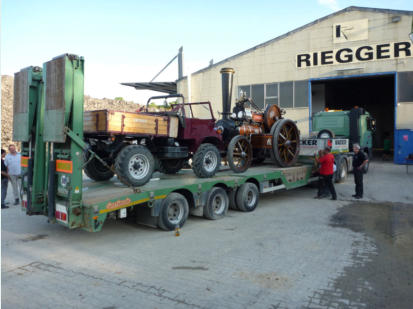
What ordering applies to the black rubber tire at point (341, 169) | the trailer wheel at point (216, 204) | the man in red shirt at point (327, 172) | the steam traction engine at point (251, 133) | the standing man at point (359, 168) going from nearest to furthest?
the trailer wheel at point (216, 204) → the steam traction engine at point (251, 133) → the man in red shirt at point (327, 172) → the standing man at point (359, 168) → the black rubber tire at point (341, 169)

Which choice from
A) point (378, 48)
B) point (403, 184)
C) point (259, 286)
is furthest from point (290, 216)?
point (378, 48)

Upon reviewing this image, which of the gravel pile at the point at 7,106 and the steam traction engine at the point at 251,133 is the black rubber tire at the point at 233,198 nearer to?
the steam traction engine at the point at 251,133

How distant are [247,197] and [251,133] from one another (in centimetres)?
215

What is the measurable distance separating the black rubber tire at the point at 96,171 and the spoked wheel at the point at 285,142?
4487 mm

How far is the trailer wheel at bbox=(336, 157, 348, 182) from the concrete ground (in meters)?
4.51

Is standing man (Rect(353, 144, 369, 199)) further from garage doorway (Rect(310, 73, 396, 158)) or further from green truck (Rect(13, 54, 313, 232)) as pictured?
garage doorway (Rect(310, 73, 396, 158))

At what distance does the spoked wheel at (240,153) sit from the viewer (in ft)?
28.1

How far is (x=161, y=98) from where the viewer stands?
834cm

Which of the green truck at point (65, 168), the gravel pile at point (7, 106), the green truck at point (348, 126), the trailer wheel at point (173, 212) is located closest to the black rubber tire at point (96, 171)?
the green truck at point (65, 168)

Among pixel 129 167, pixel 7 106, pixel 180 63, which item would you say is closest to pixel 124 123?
pixel 129 167

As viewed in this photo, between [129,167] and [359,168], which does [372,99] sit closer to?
[359,168]

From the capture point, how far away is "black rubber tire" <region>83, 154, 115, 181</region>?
7707mm

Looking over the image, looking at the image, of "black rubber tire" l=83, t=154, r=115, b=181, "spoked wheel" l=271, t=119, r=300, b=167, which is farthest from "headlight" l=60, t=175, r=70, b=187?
"spoked wheel" l=271, t=119, r=300, b=167

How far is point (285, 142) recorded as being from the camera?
1020cm
